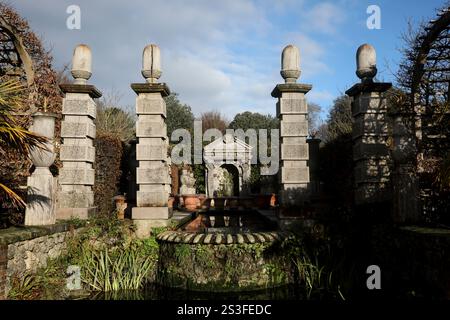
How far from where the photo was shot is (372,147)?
732cm

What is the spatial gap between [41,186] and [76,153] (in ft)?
5.37

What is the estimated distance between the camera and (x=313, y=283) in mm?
6320

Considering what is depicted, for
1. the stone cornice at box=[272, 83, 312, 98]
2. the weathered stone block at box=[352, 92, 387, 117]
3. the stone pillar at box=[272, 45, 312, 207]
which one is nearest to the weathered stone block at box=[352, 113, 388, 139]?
the weathered stone block at box=[352, 92, 387, 117]

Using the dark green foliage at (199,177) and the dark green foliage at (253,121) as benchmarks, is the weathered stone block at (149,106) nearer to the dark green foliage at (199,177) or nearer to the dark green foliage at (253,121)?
the dark green foliage at (199,177)

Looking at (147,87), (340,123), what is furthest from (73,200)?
(340,123)

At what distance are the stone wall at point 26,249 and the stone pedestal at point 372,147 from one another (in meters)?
5.93

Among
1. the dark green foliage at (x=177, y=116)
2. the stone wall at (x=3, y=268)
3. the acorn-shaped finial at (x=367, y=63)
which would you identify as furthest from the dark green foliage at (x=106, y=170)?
the dark green foliage at (x=177, y=116)

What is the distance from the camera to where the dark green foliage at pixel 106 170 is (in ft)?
27.6

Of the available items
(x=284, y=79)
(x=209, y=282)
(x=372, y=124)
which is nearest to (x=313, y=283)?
(x=209, y=282)

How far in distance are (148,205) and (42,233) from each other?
2.37m

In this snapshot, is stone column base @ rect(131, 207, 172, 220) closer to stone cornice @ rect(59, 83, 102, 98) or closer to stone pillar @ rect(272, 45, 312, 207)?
stone pillar @ rect(272, 45, 312, 207)

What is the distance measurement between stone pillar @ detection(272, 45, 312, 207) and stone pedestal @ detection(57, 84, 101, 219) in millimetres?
4172
